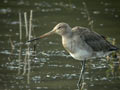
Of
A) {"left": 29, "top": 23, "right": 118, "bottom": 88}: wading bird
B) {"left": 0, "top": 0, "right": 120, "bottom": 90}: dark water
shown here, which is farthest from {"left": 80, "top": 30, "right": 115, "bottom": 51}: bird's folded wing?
{"left": 0, "top": 0, "right": 120, "bottom": 90}: dark water

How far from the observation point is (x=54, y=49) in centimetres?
1253

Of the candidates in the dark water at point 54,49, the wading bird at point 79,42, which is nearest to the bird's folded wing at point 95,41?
the wading bird at point 79,42

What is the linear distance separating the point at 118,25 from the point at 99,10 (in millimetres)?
1866

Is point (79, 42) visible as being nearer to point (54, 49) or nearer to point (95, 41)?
point (95, 41)

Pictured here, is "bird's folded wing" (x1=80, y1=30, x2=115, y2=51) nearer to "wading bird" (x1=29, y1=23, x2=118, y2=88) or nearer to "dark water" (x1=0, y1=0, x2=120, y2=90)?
"wading bird" (x1=29, y1=23, x2=118, y2=88)

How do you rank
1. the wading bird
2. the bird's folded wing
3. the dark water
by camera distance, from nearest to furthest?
the dark water
the wading bird
the bird's folded wing

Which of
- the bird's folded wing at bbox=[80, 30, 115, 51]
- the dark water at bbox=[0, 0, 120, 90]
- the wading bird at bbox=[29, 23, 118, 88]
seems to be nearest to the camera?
the dark water at bbox=[0, 0, 120, 90]

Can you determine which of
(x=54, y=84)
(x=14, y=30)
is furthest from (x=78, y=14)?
(x=54, y=84)

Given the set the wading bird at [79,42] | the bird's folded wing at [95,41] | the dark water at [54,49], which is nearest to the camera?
the dark water at [54,49]

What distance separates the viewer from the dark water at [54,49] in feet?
32.4

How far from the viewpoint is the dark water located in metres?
9.89

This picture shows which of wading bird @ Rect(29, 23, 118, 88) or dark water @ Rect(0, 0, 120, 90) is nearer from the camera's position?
dark water @ Rect(0, 0, 120, 90)

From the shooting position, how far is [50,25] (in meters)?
14.8

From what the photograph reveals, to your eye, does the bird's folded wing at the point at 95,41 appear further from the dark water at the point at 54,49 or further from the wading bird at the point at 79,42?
the dark water at the point at 54,49
